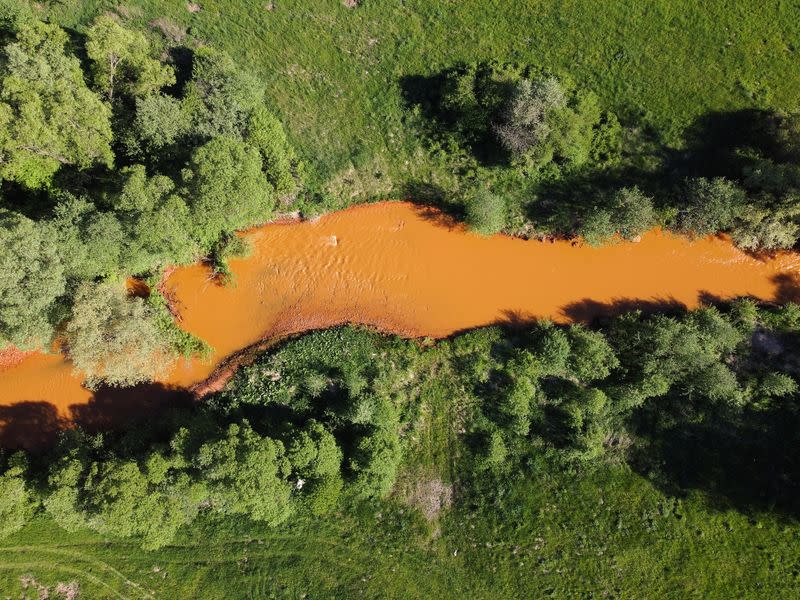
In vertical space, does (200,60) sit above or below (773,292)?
above

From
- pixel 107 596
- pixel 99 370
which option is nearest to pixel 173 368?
pixel 99 370

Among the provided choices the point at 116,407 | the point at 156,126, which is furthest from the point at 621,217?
the point at 116,407

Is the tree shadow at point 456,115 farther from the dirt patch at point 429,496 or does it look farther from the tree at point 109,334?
the tree at point 109,334

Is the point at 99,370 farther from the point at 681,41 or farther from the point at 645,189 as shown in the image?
the point at 681,41

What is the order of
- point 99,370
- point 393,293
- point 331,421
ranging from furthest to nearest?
point 393,293 → point 331,421 → point 99,370

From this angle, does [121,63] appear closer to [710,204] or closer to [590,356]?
[590,356]

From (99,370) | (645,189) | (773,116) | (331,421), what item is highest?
(773,116)

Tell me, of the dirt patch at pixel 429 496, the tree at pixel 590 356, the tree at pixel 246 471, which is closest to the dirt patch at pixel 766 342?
the tree at pixel 590 356

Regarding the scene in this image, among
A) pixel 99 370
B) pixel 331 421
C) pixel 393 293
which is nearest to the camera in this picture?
pixel 99 370
